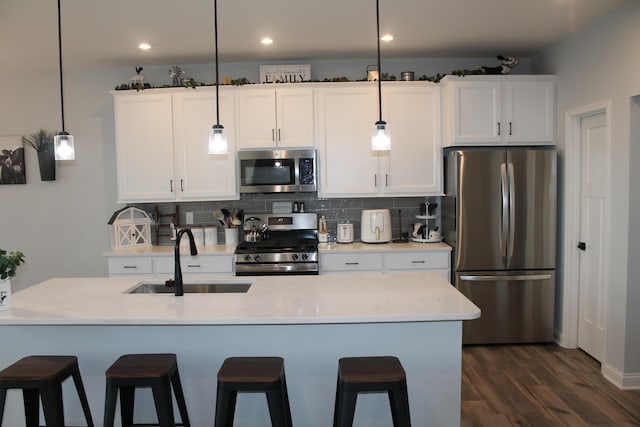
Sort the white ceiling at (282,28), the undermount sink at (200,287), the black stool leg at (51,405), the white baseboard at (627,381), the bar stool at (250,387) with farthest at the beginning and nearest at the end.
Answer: the white baseboard at (627,381) → the white ceiling at (282,28) → the undermount sink at (200,287) → the black stool leg at (51,405) → the bar stool at (250,387)

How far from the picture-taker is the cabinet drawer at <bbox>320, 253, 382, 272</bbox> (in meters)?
4.30

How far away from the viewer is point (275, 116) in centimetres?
439

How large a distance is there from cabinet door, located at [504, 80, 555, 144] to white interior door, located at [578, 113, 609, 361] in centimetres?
33

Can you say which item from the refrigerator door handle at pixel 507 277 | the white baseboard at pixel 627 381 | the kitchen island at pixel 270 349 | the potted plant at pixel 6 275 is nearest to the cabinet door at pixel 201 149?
the kitchen island at pixel 270 349

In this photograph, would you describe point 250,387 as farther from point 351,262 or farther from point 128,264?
point 128,264

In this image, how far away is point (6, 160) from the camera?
4.82 meters

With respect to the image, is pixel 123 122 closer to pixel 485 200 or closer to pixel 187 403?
pixel 187 403

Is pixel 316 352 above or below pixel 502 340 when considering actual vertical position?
above

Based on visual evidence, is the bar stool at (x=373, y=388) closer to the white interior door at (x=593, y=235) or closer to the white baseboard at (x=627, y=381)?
the white baseboard at (x=627, y=381)

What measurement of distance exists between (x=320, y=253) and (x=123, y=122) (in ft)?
7.26

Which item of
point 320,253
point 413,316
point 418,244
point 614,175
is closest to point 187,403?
point 413,316

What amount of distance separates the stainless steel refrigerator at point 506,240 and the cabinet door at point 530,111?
189 millimetres

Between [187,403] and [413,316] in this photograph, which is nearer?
[413,316]

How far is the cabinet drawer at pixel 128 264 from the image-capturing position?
4.32 meters
